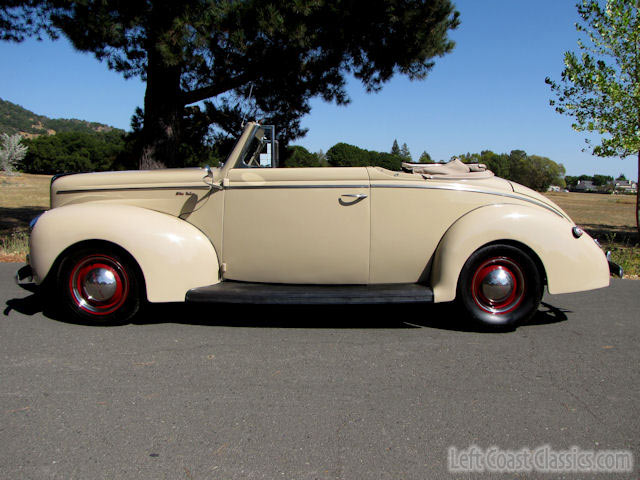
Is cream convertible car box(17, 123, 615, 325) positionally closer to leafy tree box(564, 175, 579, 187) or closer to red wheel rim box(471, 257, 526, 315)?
red wheel rim box(471, 257, 526, 315)

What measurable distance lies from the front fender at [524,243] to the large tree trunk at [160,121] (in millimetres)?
7098

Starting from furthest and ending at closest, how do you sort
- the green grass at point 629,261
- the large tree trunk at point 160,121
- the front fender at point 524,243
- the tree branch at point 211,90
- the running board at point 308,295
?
the tree branch at point 211,90, the large tree trunk at point 160,121, the green grass at point 629,261, the front fender at point 524,243, the running board at point 308,295

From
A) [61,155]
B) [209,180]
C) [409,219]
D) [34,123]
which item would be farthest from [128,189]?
[34,123]

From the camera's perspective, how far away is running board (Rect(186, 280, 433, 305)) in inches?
146

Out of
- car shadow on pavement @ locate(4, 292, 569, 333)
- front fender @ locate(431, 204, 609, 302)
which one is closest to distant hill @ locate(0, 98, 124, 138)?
car shadow on pavement @ locate(4, 292, 569, 333)

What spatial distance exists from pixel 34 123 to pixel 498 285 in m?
144

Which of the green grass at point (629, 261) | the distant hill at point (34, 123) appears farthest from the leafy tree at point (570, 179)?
the green grass at point (629, 261)

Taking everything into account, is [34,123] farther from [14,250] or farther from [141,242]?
[141,242]

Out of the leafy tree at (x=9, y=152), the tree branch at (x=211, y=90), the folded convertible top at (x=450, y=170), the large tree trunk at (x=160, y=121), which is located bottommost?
the folded convertible top at (x=450, y=170)

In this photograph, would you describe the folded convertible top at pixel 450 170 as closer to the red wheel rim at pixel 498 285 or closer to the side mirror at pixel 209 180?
the red wheel rim at pixel 498 285

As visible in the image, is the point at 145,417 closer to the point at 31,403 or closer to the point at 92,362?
the point at 31,403

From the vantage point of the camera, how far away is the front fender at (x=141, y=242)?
380 cm

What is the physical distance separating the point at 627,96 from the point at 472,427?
384 inches

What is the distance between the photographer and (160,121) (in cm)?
947
